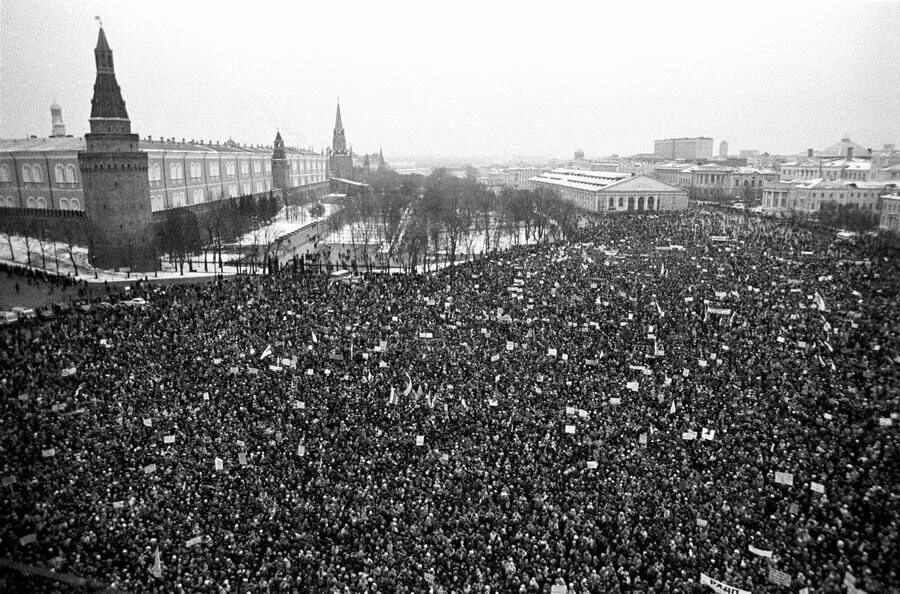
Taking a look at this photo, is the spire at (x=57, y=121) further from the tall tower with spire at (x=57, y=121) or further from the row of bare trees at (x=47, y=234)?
the row of bare trees at (x=47, y=234)

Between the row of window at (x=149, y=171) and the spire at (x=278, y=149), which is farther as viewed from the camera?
the spire at (x=278, y=149)

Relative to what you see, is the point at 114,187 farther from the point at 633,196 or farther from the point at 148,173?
the point at 633,196

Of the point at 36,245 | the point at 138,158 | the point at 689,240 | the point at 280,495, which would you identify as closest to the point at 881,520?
the point at 280,495

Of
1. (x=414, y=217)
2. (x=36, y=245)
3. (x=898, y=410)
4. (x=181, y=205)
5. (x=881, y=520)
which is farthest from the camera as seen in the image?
(x=414, y=217)

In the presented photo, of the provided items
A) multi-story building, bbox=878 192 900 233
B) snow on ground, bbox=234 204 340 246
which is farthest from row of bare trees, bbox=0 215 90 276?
multi-story building, bbox=878 192 900 233

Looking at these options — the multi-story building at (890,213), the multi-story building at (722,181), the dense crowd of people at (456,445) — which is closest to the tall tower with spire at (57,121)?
the dense crowd of people at (456,445)

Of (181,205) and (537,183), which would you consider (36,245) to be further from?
(537,183)
